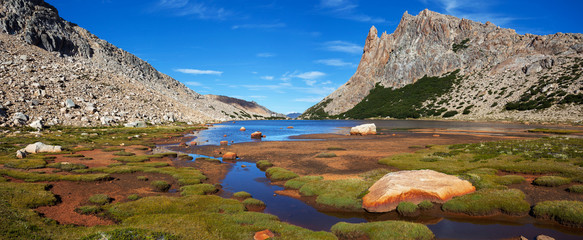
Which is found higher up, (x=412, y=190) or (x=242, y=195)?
(x=412, y=190)

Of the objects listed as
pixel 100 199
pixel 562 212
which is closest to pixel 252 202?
pixel 100 199

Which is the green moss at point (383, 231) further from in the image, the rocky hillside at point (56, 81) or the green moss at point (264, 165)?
the rocky hillside at point (56, 81)

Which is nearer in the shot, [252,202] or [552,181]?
[252,202]

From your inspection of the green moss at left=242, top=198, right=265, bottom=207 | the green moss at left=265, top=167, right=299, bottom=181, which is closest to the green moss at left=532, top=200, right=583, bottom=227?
the green moss at left=242, top=198, right=265, bottom=207

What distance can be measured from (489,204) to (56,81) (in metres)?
126

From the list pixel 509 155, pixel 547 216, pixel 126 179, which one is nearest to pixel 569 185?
pixel 547 216

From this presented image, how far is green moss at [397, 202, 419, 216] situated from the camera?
Result: 63.4 feet

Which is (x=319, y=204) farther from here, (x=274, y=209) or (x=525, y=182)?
(x=525, y=182)

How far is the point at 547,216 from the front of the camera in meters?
17.9

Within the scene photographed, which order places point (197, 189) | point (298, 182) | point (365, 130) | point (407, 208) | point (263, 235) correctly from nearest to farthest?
1. point (263, 235)
2. point (407, 208)
3. point (197, 189)
4. point (298, 182)
5. point (365, 130)

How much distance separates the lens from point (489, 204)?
64.3 ft

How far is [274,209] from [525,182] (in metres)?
24.9

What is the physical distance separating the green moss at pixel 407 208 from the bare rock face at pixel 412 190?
0.50 meters

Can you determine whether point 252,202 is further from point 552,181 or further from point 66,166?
point 552,181
